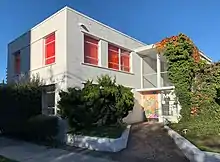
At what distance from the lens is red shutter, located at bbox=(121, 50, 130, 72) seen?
1978cm

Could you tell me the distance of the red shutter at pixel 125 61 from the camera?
1978 centimetres

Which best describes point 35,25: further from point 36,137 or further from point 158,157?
point 158,157

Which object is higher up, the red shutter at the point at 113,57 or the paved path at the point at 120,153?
the red shutter at the point at 113,57

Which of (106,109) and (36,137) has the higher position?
(106,109)

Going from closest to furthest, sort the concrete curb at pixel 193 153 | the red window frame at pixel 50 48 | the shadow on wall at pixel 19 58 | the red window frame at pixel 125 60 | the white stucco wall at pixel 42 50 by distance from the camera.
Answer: the concrete curb at pixel 193 153 → the white stucco wall at pixel 42 50 → the red window frame at pixel 50 48 → the shadow on wall at pixel 19 58 → the red window frame at pixel 125 60

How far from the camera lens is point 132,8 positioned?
17.8 m

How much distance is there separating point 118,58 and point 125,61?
122 centimetres

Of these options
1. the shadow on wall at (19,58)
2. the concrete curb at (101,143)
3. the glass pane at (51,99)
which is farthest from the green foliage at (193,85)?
the shadow on wall at (19,58)

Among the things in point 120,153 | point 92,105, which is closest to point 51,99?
point 92,105

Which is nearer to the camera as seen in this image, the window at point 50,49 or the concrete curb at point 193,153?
the concrete curb at point 193,153

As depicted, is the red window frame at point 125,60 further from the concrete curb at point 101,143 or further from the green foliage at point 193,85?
the concrete curb at point 101,143

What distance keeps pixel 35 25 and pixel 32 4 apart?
5.69 ft

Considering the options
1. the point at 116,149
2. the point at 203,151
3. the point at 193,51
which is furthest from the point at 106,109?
the point at 193,51

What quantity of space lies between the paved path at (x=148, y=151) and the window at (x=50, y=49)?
7.07 metres
